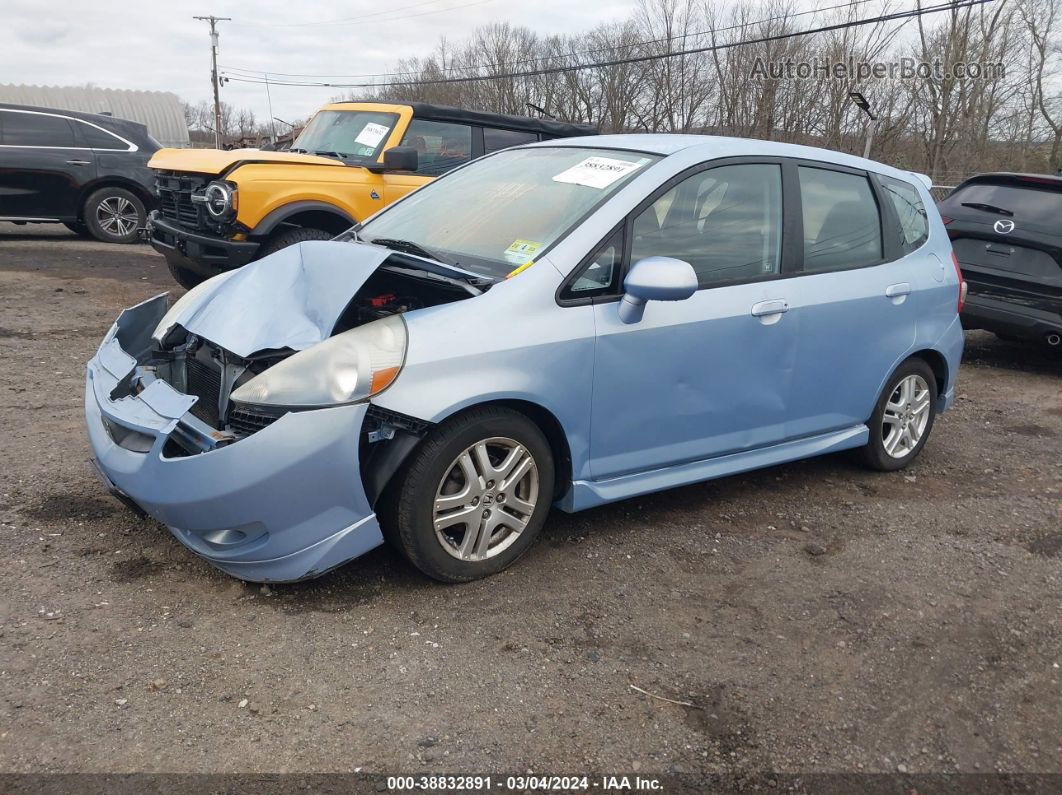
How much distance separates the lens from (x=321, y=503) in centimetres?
301

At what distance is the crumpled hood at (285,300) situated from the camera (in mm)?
3240

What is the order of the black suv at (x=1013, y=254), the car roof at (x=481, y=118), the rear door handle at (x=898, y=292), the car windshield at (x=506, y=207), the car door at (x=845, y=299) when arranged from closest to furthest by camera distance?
the car windshield at (x=506, y=207), the car door at (x=845, y=299), the rear door handle at (x=898, y=292), the black suv at (x=1013, y=254), the car roof at (x=481, y=118)

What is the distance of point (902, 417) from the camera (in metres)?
4.91

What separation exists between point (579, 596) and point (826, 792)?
1.18 meters

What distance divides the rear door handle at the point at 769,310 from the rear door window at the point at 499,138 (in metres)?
5.12

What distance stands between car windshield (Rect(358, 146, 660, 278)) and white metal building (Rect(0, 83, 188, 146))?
129 feet

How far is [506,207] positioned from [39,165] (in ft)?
32.8

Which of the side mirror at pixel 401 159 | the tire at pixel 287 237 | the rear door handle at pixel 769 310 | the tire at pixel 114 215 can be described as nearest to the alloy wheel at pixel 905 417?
the rear door handle at pixel 769 310

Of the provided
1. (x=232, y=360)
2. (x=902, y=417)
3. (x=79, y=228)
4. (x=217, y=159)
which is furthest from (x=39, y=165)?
Answer: (x=902, y=417)

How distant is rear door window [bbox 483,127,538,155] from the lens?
8656 millimetres

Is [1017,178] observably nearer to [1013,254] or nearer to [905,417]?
[1013,254]

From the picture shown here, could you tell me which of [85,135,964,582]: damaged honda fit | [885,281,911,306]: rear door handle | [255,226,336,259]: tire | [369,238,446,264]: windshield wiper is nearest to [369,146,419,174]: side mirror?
[255,226,336,259]: tire

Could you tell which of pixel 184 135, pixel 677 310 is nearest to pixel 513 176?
pixel 677 310

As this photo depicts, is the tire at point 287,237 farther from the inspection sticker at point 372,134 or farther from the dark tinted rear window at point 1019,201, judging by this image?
the dark tinted rear window at point 1019,201
